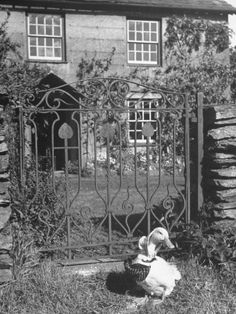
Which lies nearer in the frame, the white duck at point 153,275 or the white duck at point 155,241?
the white duck at point 153,275

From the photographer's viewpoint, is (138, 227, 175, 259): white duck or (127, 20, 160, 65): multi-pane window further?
(127, 20, 160, 65): multi-pane window

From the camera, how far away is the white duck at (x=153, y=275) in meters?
3.84

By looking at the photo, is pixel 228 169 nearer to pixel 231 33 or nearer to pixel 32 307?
pixel 32 307

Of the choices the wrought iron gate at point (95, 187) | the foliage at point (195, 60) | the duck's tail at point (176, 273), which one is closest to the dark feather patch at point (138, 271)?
the duck's tail at point (176, 273)

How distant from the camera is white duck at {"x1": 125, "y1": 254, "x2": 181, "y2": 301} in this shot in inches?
151

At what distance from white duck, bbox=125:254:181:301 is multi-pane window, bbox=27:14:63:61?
10742 mm

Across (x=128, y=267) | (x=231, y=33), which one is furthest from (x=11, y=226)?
(x=231, y=33)

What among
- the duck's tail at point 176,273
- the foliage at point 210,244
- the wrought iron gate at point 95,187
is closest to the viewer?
the duck's tail at point 176,273

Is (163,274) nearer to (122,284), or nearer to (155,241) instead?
(155,241)

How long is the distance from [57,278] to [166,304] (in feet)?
3.30

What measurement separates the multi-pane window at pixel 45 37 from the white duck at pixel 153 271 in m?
10.6

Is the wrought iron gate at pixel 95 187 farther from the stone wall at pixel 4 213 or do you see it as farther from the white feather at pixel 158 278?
the white feather at pixel 158 278

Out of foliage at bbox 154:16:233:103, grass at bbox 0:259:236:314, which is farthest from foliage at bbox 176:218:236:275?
foliage at bbox 154:16:233:103

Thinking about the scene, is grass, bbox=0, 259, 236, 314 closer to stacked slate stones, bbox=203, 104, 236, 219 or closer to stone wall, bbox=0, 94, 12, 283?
stone wall, bbox=0, 94, 12, 283
